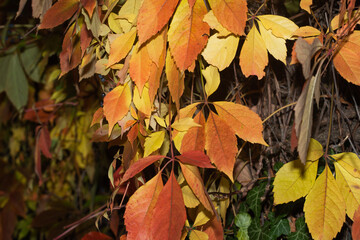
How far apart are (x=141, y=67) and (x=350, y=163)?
290 mm

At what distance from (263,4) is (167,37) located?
0.47ft

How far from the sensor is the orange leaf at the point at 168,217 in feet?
1.40

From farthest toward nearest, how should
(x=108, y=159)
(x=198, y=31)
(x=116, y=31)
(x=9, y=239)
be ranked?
(x=9, y=239) → (x=108, y=159) → (x=116, y=31) → (x=198, y=31)

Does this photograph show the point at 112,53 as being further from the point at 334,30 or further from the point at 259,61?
the point at 334,30

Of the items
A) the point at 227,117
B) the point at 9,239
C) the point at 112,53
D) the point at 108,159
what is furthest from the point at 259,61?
the point at 9,239

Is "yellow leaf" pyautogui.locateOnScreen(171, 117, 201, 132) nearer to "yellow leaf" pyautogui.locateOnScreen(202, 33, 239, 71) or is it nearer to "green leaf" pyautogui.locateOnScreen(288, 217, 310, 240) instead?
"yellow leaf" pyautogui.locateOnScreen(202, 33, 239, 71)

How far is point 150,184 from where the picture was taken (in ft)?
1.51

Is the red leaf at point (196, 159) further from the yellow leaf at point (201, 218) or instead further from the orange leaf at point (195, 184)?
the yellow leaf at point (201, 218)

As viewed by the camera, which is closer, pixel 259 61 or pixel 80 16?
pixel 259 61

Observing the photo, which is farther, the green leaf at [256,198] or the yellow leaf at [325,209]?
the green leaf at [256,198]

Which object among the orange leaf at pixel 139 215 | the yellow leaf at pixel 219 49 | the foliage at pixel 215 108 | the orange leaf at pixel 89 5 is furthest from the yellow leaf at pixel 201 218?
the orange leaf at pixel 89 5

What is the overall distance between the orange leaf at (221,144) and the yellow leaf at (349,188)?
14cm

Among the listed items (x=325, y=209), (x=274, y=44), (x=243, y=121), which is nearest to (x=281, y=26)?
(x=274, y=44)

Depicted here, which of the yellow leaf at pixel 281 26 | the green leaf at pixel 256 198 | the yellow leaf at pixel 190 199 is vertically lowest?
the green leaf at pixel 256 198
